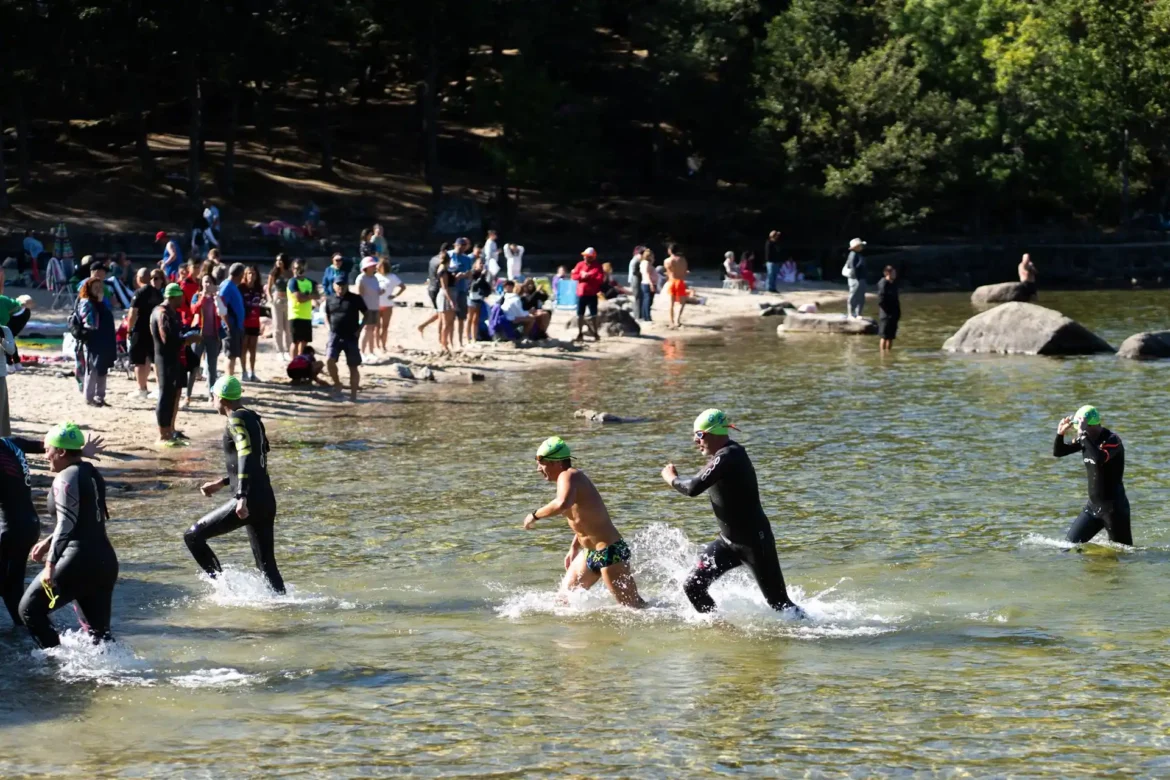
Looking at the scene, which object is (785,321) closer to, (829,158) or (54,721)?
(829,158)

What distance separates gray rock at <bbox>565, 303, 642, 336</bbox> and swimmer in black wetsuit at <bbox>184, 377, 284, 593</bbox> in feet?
70.3

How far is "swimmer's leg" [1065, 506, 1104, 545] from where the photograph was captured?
45.4 feet

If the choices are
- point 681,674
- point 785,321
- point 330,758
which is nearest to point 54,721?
point 330,758

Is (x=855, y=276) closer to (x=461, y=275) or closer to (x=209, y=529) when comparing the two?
(x=461, y=275)

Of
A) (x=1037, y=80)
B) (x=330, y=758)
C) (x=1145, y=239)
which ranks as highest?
(x=1037, y=80)

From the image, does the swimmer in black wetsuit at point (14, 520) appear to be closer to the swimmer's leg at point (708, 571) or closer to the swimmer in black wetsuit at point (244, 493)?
the swimmer in black wetsuit at point (244, 493)

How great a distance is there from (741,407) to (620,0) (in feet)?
119

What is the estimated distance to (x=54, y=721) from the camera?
962 cm

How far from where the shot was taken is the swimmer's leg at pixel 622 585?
11820 millimetres

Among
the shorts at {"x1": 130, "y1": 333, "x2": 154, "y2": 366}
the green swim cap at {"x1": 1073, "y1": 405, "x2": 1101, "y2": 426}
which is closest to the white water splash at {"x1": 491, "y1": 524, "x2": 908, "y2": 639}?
the green swim cap at {"x1": 1073, "y1": 405, "x2": 1101, "y2": 426}

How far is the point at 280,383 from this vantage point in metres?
24.1

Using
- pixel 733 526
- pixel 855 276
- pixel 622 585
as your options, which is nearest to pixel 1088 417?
pixel 733 526

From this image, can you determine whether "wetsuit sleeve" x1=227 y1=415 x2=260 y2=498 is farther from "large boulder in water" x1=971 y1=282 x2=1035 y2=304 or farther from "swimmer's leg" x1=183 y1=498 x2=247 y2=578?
"large boulder in water" x1=971 y1=282 x2=1035 y2=304

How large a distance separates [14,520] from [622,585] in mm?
4320
